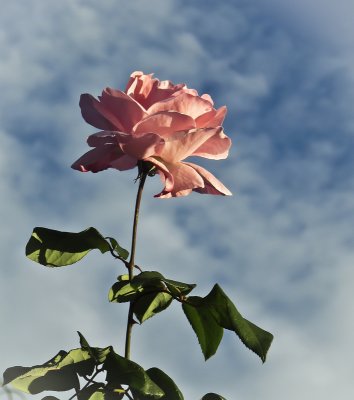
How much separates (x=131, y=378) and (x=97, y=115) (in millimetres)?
765

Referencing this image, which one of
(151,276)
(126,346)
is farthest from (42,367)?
(151,276)

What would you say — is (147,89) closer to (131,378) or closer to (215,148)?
(215,148)

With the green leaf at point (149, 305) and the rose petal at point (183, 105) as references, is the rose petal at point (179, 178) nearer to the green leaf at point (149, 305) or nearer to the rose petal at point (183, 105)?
the rose petal at point (183, 105)

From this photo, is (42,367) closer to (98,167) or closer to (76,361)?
(76,361)

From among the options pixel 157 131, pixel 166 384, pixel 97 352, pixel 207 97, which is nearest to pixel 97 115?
pixel 157 131

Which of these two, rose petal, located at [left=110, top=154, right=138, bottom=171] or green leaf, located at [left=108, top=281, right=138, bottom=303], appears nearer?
green leaf, located at [left=108, top=281, right=138, bottom=303]

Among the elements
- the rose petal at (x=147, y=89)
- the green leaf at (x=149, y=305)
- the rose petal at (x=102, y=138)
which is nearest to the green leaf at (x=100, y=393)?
the green leaf at (x=149, y=305)

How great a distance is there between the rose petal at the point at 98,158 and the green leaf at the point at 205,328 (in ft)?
1.48

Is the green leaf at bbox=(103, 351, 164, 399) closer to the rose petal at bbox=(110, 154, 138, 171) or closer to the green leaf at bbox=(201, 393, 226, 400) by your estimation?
the green leaf at bbox=(201, 393, 226, 400)

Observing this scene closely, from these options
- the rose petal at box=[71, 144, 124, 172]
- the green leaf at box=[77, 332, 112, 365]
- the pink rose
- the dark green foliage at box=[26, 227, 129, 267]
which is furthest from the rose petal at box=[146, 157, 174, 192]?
the green leaf at box=[77, 332, 112, 365]

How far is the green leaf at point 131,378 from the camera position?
6.21 ft

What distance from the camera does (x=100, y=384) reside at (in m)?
1.98

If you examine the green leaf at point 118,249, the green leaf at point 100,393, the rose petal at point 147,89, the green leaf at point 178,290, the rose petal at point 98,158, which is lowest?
the green leaf at point 100,393

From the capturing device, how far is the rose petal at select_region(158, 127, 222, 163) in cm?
215
